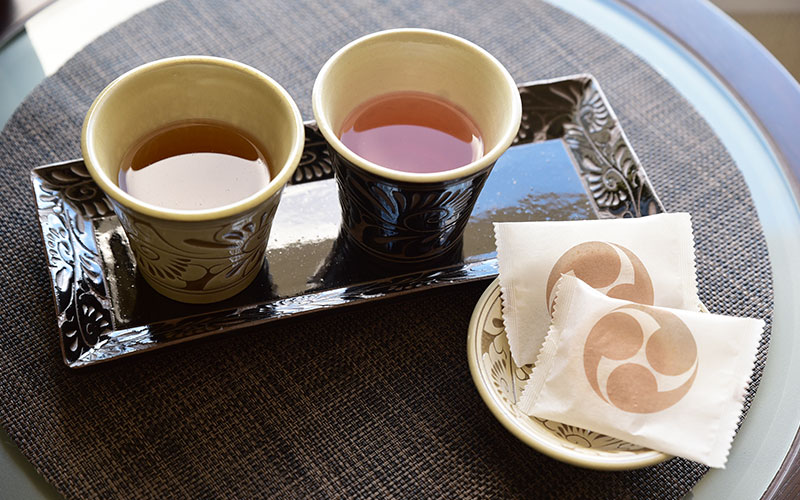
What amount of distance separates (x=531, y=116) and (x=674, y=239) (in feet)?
0.87

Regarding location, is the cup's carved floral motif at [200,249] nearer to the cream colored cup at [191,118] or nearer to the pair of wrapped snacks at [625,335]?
the cream colored cup at [191,118]

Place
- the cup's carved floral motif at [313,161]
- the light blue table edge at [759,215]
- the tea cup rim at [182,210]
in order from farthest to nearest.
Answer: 1. the cup's carved floral motif at [313,161]
2. the light blue table edge at [759,215]
3. the tea cup rim at [182,210]

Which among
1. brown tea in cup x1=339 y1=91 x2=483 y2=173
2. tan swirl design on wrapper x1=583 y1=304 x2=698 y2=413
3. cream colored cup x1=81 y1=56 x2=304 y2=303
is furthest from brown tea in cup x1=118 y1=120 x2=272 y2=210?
tan swirl design on wrapper x1=583 y1=304 x2=698 y2=413

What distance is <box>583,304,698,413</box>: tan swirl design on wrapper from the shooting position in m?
0.66

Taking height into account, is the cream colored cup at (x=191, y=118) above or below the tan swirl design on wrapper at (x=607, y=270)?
above

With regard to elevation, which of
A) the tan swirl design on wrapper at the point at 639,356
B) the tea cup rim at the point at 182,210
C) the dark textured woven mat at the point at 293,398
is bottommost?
the dark textured woven mat at the point at 293,398

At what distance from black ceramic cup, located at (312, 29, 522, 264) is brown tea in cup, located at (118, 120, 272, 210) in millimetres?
94

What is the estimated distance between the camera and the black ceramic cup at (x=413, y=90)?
675 mm

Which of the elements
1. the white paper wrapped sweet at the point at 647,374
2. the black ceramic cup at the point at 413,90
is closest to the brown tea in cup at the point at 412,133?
the black ceramic cup at the point at 413,90

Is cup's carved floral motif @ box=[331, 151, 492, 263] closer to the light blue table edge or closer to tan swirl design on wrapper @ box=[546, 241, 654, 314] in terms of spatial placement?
tan swirl design on wrapper @ box=[546, 241, 654, 314]

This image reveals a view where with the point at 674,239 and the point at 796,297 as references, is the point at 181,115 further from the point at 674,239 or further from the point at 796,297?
the point at 796,297

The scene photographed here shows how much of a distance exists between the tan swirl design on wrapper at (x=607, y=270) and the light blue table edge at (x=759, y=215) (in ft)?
0.57

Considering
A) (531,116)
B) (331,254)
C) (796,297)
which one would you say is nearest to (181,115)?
(331,254)

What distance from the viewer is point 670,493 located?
0.68m
